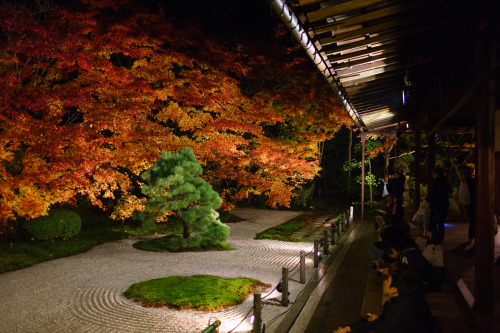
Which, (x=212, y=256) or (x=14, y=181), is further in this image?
(x=212, y=256)

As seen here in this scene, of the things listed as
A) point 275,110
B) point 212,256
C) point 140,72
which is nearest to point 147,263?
point 212,256

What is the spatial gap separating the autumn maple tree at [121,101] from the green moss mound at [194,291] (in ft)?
14.9

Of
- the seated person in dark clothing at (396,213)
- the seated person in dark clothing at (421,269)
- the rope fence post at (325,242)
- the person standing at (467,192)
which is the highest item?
the person standing at (467,192)

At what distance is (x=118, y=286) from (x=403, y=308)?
6.47 meters

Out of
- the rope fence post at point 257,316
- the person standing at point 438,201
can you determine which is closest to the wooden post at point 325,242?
the person standing at point 438,201

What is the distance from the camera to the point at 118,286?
7.81m

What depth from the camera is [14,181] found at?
952cm

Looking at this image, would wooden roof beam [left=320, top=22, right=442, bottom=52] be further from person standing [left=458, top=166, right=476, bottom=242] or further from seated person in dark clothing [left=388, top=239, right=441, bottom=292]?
person standing [left=458, top=166, right=476, bottom=242]

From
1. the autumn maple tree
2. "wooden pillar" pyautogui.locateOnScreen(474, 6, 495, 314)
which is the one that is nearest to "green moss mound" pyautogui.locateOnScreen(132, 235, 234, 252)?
the autumn maple tree

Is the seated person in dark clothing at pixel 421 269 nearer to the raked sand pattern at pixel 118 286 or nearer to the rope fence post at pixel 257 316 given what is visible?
the rope fence post at pixel 257 316

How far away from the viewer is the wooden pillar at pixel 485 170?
3.46m

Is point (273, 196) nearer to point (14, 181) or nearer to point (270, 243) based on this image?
point (270, 243)

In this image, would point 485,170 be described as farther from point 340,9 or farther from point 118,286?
point 118,286

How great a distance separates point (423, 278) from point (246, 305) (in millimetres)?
3309
